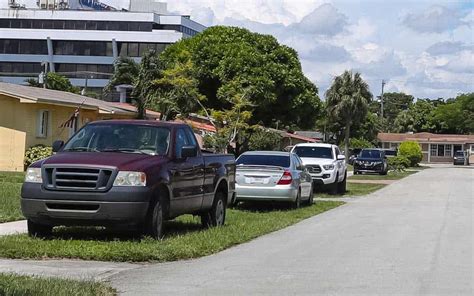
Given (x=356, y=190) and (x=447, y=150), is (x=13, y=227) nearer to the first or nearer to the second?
(x=356, y=190)

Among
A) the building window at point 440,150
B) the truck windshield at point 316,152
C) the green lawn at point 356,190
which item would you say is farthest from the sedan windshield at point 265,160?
the building window at point 440,150

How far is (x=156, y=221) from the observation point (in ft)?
38.5

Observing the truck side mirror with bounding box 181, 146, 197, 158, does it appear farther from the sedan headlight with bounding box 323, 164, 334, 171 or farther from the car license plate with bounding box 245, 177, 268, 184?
the sedan headlight with bounding box 323, 164, 334, 171

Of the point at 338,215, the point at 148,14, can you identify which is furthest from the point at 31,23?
the point at 338,215

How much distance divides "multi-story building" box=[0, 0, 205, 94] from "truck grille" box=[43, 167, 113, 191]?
81.7 meters

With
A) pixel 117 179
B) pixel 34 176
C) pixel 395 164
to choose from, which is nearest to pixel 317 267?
pixel 117 179

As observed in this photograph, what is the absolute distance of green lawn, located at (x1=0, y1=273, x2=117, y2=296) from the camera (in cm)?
737

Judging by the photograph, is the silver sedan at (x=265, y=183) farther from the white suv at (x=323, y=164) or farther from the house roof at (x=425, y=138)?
the house roof at (x=425, y=138)

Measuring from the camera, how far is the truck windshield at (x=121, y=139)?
12297 mm

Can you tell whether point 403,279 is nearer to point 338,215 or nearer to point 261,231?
point 261,231

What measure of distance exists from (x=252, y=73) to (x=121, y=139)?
25876mm

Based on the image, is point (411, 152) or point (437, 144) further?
point (437, 144)

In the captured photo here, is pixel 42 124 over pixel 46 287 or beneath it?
over

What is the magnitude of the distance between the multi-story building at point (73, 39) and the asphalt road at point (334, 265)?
78.1 meters
